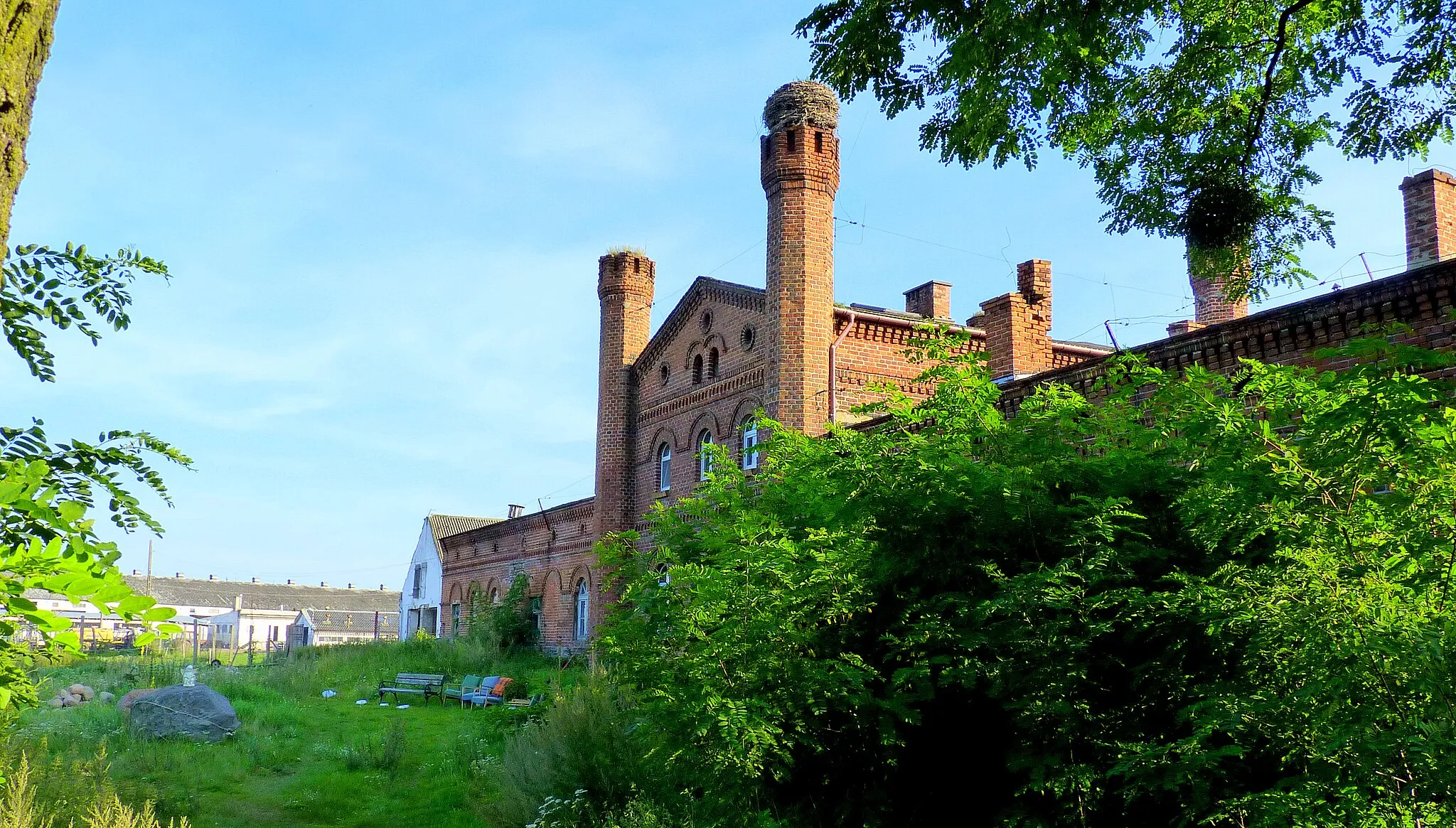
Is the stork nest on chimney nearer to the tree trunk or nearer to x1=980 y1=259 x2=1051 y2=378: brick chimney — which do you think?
x1=980 y1=259 x2=1051 y2=378: brick chimney

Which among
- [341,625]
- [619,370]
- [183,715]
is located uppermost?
[619,370]

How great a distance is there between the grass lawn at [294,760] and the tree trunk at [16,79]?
227 inches

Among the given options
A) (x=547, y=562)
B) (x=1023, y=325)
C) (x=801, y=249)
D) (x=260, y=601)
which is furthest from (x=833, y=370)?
(x=260, y=601)

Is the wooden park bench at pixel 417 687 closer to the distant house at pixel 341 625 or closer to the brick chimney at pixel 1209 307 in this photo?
the brick chimney at pixel 1209 307

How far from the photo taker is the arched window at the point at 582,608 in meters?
30.2

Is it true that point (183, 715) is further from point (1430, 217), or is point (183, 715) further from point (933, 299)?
point (1430, 217)

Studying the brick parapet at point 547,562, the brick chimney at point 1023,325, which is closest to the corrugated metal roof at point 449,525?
the brick parapet at point 547,562

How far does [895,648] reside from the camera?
6633 millimetres

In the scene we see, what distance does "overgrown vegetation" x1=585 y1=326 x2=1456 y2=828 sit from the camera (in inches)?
185

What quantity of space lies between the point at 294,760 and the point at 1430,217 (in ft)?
66.1

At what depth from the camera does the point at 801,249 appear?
21.2 meters

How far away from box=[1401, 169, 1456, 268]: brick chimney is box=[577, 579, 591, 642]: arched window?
20.7 meters

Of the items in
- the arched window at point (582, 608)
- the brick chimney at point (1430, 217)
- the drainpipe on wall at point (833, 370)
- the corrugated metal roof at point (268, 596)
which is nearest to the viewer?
the brick chimney at point (1430, 217)

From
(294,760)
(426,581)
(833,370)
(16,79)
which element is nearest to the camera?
(16,79)
